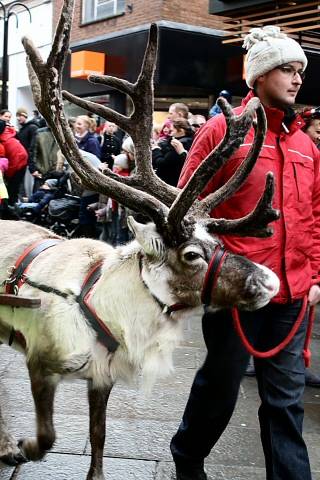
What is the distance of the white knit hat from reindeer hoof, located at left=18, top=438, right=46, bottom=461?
2.23 m

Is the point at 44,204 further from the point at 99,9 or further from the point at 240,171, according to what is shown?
the point at 240,171

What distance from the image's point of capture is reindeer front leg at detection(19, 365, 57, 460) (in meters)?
3.51

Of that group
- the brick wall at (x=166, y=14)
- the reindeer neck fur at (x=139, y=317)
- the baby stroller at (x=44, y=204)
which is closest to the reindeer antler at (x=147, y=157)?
the reindeer neck fur at (x=139, y=317)

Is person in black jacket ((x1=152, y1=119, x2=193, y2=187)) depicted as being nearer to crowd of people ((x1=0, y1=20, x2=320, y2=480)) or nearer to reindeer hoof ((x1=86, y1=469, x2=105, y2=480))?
crowd of people ((x1=0, y1=20, x2=320, y2=480))

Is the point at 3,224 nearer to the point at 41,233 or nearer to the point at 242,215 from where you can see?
the point at 41,233

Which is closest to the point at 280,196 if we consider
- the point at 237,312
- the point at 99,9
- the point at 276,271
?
the point at 276,271

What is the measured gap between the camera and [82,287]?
3441 millimetres

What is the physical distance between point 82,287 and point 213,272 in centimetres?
71

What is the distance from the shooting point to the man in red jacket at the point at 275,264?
3320 millimetres

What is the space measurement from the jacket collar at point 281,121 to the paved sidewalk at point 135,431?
1553 millimetres

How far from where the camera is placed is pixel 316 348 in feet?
21.8

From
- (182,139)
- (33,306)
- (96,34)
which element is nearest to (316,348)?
(182,139)

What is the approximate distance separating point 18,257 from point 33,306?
0.54 m

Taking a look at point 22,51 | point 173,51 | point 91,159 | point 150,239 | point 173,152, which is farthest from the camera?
point 22,51
